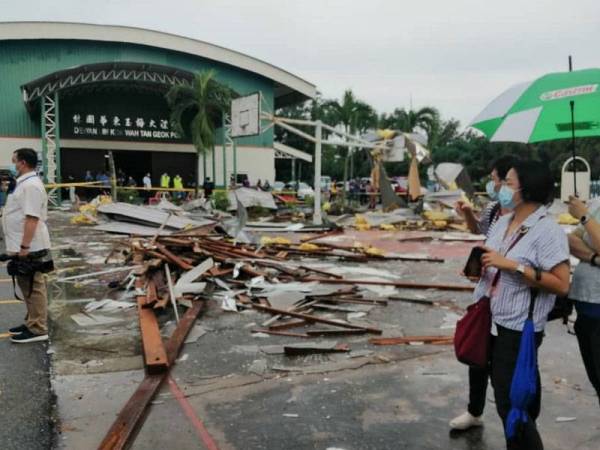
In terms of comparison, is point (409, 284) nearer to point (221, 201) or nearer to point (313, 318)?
point (313, 318)

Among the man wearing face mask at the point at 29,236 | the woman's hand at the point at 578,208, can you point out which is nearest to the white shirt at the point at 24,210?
the man wearing face mask at the point at 29,236

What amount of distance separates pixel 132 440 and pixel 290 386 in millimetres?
1352

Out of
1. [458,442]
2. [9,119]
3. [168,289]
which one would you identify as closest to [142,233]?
[168,289]

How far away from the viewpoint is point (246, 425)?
366cm

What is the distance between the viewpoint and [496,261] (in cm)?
278

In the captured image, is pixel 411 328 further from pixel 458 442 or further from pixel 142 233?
pixel 142 233

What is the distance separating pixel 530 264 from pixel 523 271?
8 centimetres

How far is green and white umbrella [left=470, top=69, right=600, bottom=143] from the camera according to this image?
4.05m

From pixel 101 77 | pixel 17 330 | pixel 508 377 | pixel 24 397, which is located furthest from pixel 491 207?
pixel 101 77

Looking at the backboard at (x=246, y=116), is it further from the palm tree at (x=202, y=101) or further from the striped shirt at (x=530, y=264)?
the striped shirt at (x=530, y=264)

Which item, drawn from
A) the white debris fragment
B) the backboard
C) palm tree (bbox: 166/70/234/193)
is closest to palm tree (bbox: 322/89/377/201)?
palm tree (bbox: 166/70/234/193)

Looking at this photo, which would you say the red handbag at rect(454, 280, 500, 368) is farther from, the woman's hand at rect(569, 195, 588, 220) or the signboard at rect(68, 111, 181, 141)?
the signboard at rect(68, 111, 181, 141)

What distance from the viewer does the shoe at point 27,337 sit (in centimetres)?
536

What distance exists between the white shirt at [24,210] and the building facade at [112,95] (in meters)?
21.7
